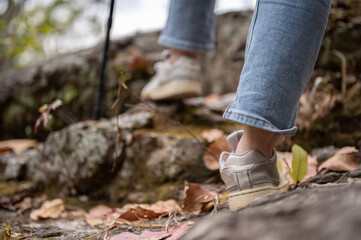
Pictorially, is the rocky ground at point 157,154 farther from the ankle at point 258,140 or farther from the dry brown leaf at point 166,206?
the ankle at point 258,140

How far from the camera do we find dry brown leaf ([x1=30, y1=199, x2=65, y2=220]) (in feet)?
4.81

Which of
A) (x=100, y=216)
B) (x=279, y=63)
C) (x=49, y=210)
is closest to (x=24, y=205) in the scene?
(x=49, y=210)

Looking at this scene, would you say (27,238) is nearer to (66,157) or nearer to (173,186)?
(173,186)

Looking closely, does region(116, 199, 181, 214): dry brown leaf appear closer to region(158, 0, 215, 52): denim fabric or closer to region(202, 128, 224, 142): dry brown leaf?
region(202, 128, 224, 142): dry brown leaf

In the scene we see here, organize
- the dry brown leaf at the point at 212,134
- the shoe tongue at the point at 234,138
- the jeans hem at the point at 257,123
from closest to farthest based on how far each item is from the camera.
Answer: the jeans hem at the point at 257,123
the shoe tongue at the point at 234,138
the dry brown leaf at the point at 212,134

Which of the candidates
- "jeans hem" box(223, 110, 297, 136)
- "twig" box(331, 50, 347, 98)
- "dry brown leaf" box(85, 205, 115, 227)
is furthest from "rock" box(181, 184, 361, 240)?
"twig" box(331, 50, 347, 98)

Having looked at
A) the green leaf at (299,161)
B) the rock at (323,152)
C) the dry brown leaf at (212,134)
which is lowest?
the rock at (323,152)

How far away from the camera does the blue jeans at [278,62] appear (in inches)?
31.0

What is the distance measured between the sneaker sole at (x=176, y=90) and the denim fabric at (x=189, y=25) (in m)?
0.20

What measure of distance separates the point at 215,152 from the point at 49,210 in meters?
0.93

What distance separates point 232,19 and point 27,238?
8.44 ft

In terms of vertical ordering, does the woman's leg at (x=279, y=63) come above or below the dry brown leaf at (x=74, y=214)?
above

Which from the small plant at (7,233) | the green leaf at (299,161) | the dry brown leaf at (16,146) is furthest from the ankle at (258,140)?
the dry brown leaf at (16,146)

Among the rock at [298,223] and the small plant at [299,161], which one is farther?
the small plant at [299,161]
